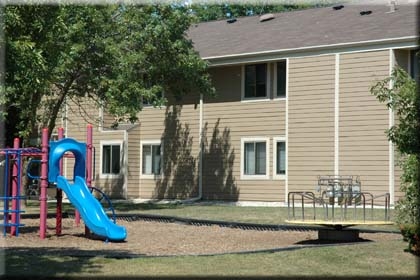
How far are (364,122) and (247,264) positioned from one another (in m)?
15.3

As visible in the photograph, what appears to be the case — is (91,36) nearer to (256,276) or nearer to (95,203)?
(95,203)

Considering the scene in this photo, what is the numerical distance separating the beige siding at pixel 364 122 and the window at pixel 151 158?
30.5 feet

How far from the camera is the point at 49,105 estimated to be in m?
27.3

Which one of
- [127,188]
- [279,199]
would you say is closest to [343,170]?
[279,199]

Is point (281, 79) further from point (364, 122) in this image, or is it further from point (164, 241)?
point (164, 241)

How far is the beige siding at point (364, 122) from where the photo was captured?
24562mm

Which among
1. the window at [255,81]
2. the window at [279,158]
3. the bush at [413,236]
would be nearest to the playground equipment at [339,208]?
the window at [279,158]

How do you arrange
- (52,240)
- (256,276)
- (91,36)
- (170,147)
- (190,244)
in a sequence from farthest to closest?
(170,147)
(91,36)
(52,240)
(190,244)
(256,276)

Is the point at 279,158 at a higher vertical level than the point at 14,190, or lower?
higher

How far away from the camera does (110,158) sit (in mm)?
33625

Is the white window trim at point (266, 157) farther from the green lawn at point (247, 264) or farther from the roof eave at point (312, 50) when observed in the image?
the green lawn at point (247, 264)

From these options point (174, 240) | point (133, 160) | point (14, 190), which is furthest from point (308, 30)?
point (14, 190)

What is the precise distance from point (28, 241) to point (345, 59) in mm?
14196

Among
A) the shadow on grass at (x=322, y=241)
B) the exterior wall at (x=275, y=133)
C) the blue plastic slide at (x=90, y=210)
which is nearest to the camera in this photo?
the shadow on grass at (x=322, y=241)
